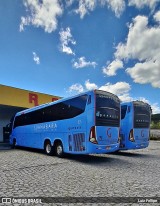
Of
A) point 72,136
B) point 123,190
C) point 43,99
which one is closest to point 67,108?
point 72,136

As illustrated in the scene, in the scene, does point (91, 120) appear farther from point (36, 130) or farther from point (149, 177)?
point (36, 130)

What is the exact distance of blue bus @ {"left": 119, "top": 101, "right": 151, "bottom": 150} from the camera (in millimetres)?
14898

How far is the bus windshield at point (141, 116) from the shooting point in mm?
15117

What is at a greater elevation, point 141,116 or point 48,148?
point 141,116

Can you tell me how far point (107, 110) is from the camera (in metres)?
12.1

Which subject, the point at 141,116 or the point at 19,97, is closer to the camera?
the point at 141,116

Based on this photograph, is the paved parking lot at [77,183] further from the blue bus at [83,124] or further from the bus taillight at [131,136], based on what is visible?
the bus taillight at [131,136]

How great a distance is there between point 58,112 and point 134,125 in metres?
4.89

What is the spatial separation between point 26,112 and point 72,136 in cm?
720

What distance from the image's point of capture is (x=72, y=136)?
1251cm

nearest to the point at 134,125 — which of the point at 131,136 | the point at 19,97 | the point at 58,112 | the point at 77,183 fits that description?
the point at 131,136
